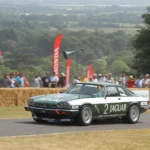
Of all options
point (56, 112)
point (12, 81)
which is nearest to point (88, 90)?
point (56, 112)

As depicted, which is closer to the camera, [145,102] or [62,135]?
[62,135]

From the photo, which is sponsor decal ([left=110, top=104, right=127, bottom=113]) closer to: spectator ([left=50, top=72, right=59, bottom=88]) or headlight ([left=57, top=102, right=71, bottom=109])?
headlight ([left=57, top=102, right=71, bottom=109])

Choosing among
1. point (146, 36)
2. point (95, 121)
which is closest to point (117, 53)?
point (146, 36)

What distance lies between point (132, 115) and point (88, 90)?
1.70m

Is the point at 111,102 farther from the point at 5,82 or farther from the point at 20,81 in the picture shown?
the point at 20,81

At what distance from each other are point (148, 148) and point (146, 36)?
46.5 meters

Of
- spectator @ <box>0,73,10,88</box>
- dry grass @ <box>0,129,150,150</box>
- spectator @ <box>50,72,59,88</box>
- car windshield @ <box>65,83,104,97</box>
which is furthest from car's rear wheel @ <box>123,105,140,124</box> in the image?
spectator @ <box>50,72,59,88</box>

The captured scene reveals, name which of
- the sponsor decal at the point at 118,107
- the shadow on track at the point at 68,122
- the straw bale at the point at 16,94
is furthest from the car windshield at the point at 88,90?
the straw bale at the point at 16,94

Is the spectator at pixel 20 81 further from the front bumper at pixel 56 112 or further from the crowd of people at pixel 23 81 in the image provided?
the front bumper at pixel 56 112

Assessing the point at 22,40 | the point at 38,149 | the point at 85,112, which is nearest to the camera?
the point at 38,149

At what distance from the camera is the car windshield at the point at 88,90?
18.9 m

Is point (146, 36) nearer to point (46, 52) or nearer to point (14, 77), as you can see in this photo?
point (14, 77)

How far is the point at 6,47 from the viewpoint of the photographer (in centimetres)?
13200

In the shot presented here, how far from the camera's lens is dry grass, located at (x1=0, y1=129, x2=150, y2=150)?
1314 centimetres
